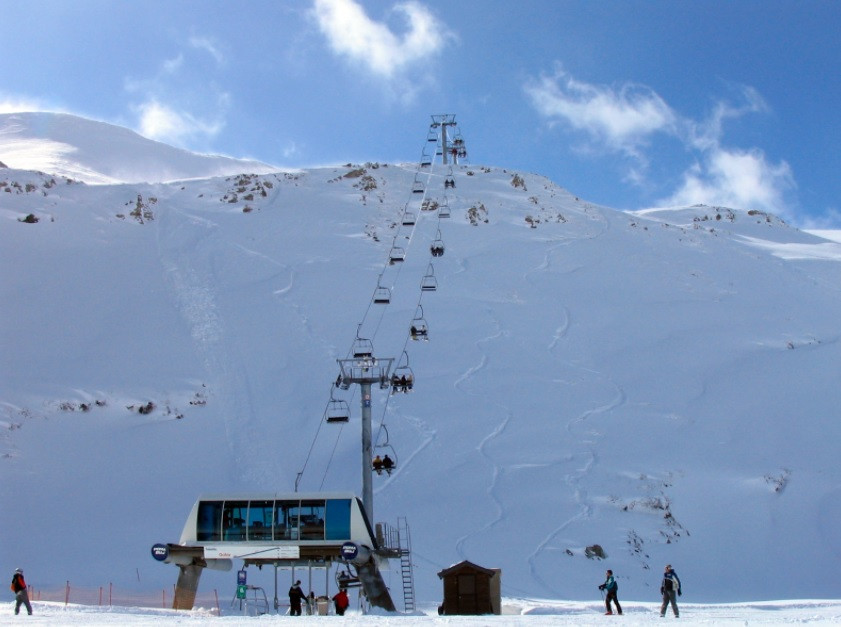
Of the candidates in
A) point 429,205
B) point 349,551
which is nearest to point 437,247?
point 429,205

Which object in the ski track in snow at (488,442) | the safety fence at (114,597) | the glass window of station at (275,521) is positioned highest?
the ski track in snow at (488,442)

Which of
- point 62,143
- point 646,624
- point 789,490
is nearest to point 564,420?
point 789,490

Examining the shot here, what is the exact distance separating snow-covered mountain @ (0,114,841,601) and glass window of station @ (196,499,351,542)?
312 cm

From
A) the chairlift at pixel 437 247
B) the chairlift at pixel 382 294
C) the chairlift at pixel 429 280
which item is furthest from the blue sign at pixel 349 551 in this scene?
the chairlift at pixel 437 247

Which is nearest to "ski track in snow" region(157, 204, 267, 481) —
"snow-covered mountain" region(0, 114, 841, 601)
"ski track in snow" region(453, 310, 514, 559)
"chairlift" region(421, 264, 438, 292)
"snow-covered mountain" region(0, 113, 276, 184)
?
"snow-covered mountain" region(0, 114, 841, 601)

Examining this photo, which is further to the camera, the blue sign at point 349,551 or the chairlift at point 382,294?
the chairlift at point 382,294

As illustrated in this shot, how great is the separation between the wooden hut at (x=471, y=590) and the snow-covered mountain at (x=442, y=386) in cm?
460

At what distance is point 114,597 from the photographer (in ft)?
75.5

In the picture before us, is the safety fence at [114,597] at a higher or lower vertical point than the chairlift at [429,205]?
lower

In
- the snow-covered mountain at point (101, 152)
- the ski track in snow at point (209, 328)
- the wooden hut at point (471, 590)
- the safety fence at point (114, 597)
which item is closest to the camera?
the wooden hut at point (471, 590)

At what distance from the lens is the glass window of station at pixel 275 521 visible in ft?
73.4

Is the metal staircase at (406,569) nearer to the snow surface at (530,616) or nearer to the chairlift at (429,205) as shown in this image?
the snow surface at (530,616)

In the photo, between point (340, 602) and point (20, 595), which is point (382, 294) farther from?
point (20, 595)

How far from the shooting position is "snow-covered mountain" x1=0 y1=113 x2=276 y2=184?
306 ft
